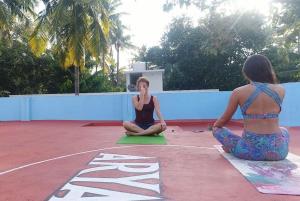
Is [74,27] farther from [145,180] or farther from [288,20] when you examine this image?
[145,180]

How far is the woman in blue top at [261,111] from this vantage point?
492 centimetres

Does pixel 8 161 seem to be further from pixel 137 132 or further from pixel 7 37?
pixel 7 37

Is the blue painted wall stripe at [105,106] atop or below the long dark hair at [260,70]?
below

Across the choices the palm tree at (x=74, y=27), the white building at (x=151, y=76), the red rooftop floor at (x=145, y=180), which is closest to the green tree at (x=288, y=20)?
the white building at (x=151, y=76)

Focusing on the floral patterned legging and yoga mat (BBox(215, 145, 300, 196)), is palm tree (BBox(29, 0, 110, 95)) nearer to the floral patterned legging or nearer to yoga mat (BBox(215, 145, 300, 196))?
yoga mat (BBox(215, 145, 300, 196))

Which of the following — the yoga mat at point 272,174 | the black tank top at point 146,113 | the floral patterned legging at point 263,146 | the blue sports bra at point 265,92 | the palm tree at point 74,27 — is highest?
the palm tree at point 74,27

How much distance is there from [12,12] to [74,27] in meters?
3.06

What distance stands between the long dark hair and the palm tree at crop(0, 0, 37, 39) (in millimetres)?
13794

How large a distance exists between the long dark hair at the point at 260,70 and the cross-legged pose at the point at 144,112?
10.9 ft

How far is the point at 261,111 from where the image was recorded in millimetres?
4922

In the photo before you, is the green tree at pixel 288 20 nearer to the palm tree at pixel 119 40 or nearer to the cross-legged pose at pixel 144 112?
the cross-legged pose at pixel 144 112

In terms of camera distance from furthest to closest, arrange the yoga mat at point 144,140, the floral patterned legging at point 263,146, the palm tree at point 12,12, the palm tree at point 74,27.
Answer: the palm tree at point 74,27 < the palm tree at point 12,12 < the yoga mat at point 144,140 < the floral patterned legging at point 263,146

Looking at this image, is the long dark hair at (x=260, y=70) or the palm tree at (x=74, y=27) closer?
the long dark hair at (x=260, y=70)

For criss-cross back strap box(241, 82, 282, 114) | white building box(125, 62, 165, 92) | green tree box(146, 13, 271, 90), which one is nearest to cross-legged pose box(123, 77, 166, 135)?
criss-cross back strap box(241, 82, 282, 114)
